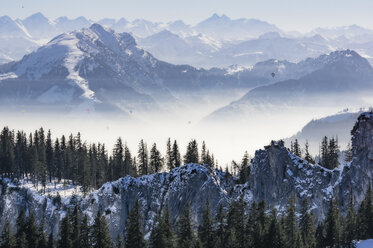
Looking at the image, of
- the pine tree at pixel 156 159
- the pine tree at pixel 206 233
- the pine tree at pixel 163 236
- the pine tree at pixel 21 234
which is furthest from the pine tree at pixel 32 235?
the pine tree at pixel 156 159

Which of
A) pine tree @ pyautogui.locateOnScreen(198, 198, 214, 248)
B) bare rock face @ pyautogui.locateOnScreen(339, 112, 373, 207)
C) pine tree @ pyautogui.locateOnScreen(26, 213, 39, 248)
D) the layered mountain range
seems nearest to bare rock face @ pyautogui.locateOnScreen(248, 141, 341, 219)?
the layered mountain range

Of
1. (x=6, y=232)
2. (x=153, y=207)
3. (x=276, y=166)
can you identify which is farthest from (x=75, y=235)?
(x=276, y=166)

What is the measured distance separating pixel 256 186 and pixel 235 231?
22.3 metres

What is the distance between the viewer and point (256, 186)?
449 ft

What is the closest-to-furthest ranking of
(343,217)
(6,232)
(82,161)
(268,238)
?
(268,238) → (6,232) → (343,217) → (82,161)

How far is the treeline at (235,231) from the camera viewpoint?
11288cm

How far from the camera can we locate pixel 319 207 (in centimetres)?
13238

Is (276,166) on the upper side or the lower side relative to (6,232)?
upper

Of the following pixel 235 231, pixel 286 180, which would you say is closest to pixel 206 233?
pixel 235 231

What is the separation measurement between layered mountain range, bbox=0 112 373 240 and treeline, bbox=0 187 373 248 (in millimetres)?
8781

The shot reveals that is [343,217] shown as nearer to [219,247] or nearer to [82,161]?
[219,247]

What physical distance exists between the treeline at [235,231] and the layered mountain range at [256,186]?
346 inches

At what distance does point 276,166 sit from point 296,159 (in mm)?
4378

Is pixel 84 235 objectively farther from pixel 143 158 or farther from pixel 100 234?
pixel 143 158
